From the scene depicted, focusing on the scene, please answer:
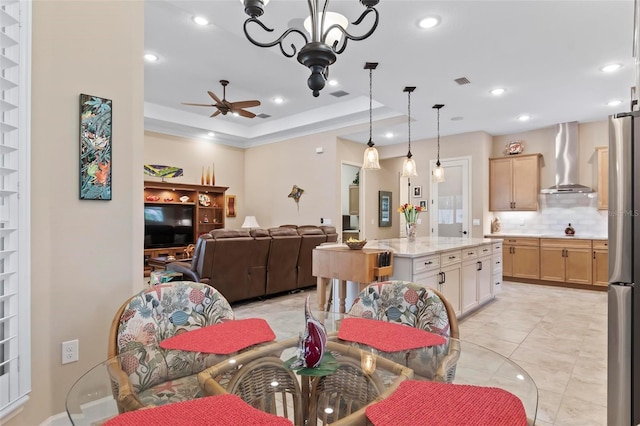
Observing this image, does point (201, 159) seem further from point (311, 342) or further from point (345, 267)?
point (311, 342)

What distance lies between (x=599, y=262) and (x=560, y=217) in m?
1.08

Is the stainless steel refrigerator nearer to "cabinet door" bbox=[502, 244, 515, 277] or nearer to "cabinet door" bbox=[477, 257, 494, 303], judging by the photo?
"cabinet door" bbox=[477, 257, 494, 303]

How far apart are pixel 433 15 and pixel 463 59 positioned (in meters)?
0.99

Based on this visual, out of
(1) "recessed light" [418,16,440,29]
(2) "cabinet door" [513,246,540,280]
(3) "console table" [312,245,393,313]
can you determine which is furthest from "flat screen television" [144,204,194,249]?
(2) "cabinet door" [513,246,540,280]

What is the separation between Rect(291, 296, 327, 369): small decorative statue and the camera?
45.6 inches

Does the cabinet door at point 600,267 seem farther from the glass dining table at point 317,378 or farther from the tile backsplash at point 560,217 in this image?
the glass dining table at point 317,378

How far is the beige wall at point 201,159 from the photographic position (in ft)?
23.8

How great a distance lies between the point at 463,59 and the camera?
3.62 metres

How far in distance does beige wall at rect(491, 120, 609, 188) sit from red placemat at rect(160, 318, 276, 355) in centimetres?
670

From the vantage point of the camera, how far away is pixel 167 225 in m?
7.39

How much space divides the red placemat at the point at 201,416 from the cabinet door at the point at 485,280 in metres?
4.14

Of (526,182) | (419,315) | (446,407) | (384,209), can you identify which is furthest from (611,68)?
(384,209)

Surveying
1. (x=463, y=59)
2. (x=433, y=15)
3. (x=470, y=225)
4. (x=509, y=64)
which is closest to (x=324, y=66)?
(x=433, y=15)

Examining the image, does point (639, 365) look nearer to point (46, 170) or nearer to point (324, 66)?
point (324, 66)
